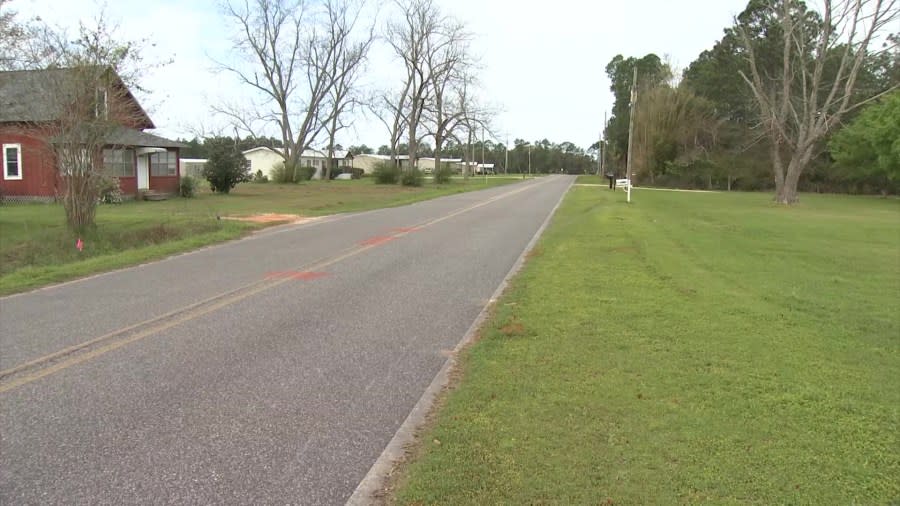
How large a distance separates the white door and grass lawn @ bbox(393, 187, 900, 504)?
29326 millimetres

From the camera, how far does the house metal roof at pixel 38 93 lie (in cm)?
1614

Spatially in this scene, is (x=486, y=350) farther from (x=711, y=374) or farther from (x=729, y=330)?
A: (x=729, y=330)

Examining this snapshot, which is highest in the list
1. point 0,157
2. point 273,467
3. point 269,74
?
point 269,74

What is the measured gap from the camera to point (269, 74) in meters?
62.5

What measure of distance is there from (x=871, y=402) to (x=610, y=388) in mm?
1787

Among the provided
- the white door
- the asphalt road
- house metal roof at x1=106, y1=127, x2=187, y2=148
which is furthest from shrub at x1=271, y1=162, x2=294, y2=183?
the asphalt road

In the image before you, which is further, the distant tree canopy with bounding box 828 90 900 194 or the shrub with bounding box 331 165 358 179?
the shrub with bounding box 331 165 358 179

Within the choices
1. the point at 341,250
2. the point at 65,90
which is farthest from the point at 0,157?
the point at 341,250

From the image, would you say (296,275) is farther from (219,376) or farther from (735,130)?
(735,130)

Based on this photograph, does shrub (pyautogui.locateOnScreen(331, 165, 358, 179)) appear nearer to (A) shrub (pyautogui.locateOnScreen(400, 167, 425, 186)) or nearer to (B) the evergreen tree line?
(A) shrub (pyautogui.locateOnScreen(400, 167, 425, 186))

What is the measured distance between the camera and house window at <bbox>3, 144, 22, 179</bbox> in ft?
95.0

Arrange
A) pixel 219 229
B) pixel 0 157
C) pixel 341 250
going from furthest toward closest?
pixel 0 157
pixel 219 229
pixel 341 250

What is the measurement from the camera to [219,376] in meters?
5.20

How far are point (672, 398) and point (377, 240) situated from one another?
11066 mm
